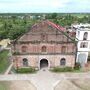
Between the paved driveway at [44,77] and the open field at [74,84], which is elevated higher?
the paved driveway at [44,77]

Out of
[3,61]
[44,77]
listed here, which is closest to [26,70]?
[44,77]

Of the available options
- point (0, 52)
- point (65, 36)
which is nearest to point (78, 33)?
point (65, 36)

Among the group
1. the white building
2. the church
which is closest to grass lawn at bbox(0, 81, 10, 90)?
the church

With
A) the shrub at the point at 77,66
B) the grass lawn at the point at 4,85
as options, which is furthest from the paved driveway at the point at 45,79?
the shrub at the point at 77,66

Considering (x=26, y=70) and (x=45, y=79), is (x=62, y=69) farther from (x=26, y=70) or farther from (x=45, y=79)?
(x=26, y=70)

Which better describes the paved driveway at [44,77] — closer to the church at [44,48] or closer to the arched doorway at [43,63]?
the arched doorway at [43,63]

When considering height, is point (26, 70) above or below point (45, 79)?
above

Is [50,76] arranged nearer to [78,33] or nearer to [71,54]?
[71,54]

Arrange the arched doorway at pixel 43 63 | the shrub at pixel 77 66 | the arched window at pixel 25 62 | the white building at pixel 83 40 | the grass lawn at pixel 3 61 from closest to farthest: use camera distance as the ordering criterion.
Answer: the arched window at pixel 25 62 < the shrub at pixel 77 66 < the arched doorway at pixel 43 63 < the grass lawn at pixel 3 61 < the white building at pixel 83 40

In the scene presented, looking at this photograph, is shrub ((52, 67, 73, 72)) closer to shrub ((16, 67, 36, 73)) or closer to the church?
the church

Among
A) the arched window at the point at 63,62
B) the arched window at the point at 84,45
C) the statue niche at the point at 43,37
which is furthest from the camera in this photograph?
the arched window at the point at 84,45
